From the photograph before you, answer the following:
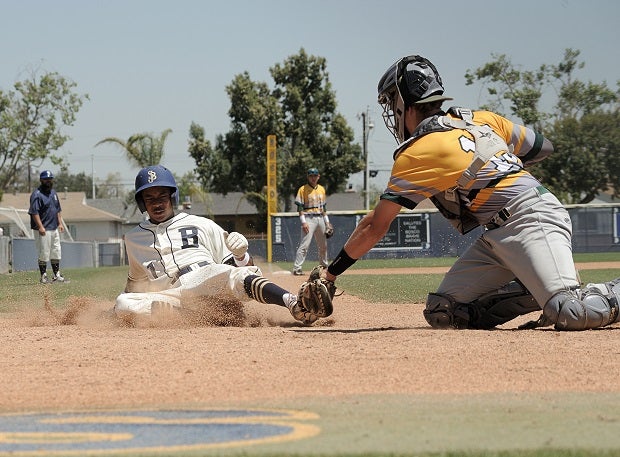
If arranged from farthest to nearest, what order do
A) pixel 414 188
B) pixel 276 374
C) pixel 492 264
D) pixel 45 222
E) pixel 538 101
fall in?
pixel 538 101
pixel 45 222
pixel 492 264
pixel 414 188
pixel 276 374

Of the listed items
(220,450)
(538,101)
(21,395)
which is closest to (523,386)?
(220,450)

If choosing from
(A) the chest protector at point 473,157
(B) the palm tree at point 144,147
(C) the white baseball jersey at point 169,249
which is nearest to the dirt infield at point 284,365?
(C) the white baseball jersey at point 169,249

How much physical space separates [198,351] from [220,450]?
8.18 ft

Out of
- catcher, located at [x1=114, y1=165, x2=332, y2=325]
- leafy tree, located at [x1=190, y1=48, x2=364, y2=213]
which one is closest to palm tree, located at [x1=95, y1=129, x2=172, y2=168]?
leafy tree, located at [x1=190, y1=48, x2=364, y2=213]

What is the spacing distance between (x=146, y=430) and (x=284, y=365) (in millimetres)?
1614

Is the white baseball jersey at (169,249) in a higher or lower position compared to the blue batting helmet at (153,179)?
lower

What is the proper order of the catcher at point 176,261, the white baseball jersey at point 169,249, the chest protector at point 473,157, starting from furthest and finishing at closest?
1. the white baseball jersey at point 169,249
2. the catcher at point 176,261
3. the chest protector at point 473,157

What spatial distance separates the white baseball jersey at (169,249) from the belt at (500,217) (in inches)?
96.7

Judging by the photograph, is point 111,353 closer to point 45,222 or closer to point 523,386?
point 523,386

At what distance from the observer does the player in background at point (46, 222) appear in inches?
686

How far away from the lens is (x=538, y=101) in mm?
43375

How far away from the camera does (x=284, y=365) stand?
502 centimetres

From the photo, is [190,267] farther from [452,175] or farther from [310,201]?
[310,201]

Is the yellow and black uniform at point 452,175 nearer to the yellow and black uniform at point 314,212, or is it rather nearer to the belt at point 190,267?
the belt at point 190,267
